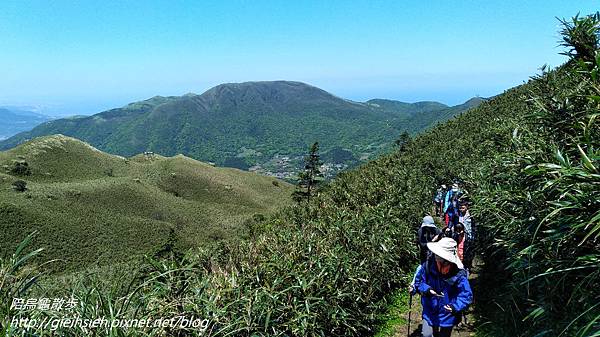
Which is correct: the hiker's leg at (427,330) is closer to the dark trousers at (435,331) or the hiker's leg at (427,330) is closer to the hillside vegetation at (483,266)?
the dark trousers at (435,331)

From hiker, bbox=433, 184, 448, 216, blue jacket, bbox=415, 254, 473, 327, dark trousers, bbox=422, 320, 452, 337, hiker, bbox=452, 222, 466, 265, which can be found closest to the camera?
blue jacket, bbox=415, 254, 473, 327

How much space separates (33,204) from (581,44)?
75531 mm

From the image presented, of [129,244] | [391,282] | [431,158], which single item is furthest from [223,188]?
[391,282]

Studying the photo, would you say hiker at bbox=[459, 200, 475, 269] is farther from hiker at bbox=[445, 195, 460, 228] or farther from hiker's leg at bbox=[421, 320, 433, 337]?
hiker's leg at bbox=[421, 320, 433, 337]

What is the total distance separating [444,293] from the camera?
4.79 meters

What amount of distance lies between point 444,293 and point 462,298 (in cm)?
23

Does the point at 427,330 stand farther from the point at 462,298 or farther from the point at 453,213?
the point at 453,213

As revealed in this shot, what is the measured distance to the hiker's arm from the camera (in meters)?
4.62

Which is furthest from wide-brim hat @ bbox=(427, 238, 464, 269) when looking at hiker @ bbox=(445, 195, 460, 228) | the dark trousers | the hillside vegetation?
hiker @ bbox=(445, 195, 460, 228)

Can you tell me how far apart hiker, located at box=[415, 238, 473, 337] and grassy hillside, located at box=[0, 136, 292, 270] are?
3403 cm

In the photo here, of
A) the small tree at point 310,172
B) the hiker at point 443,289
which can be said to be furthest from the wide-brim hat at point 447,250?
the small tree at point 310,172

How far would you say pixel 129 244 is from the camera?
5906 centimetres

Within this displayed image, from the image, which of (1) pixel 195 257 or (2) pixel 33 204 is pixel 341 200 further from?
(2) pixel 33 204

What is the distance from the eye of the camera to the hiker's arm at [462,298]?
Answer: 15.1ft
